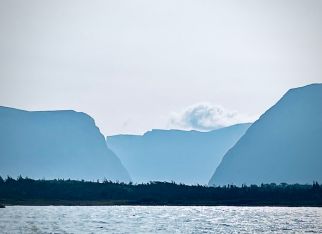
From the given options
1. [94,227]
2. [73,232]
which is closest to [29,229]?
[73,232]

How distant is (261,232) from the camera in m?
112

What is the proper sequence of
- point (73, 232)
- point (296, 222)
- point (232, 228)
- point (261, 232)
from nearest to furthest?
point (73, 232) → point (261, 232) → point (232, 228) → point (296, 222)

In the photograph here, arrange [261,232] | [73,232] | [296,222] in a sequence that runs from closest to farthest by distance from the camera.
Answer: [73,232] < [261,232] < [296,222]

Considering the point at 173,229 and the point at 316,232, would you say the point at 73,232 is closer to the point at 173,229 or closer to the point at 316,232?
the point at 173,229

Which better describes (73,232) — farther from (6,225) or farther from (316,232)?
(316,232)

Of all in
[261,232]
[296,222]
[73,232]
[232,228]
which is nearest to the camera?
[73,232]

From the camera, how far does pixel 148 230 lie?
112m

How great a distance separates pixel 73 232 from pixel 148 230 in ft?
48.0

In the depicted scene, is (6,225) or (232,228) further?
(232,228)

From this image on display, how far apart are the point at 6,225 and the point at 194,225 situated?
126 ft

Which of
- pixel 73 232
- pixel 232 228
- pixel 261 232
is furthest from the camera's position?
pixel 232 228

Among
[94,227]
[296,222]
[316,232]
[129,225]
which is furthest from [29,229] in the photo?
[296,222]

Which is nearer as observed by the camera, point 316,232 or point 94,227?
point 316,232

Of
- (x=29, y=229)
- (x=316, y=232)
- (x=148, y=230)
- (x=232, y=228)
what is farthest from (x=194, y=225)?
(x=29, y=229)
